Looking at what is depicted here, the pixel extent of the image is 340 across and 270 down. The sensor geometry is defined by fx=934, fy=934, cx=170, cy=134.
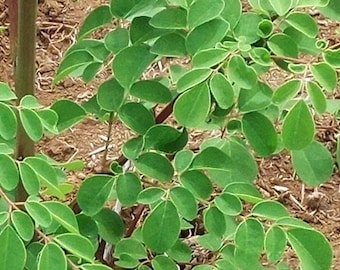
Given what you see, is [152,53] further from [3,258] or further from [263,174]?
[263,174]

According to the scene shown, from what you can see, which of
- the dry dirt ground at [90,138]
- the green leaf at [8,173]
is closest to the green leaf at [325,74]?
the green leaf at [8,173]

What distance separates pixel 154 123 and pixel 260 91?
0.19 metres

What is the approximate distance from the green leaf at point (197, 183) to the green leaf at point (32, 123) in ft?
0.76

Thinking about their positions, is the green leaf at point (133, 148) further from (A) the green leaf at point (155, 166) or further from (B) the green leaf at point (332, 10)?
(B) the green leaf at point (332, 10)

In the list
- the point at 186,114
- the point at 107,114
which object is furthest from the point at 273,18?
the point at 107,114

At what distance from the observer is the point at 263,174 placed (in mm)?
2377

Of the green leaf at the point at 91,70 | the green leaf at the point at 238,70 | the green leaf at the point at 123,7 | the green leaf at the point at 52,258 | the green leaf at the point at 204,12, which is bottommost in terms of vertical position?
the green leaf at the point at 52,258

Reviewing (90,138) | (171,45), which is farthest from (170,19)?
(90,138)

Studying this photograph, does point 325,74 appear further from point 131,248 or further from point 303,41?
point 131,248

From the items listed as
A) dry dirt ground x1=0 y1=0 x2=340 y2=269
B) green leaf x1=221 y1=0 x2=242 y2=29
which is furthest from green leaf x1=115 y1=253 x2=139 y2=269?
dry dirt ground x1=0 y1=0 x2=340 y2=269

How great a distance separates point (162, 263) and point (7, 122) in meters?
0.37

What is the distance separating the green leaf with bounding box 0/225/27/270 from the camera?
3.96ft

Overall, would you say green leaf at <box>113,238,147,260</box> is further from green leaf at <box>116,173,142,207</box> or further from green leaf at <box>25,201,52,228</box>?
green leaf at <box>25,201,52,228</box>

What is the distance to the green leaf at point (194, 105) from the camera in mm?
1271
